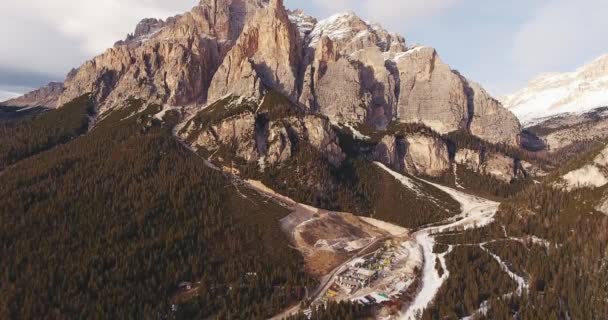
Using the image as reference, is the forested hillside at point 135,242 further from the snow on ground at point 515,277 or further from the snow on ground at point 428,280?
the snow on ground at point 515,277

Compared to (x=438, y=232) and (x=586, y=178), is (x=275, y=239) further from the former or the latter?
(x=586, y=178)

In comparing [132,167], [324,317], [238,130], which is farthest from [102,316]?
[238,130]

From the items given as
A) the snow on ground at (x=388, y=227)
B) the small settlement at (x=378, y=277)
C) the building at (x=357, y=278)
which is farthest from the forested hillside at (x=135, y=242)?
the snow on ground at (x=388, y=227)

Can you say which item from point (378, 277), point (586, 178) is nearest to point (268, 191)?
point (378, 277)

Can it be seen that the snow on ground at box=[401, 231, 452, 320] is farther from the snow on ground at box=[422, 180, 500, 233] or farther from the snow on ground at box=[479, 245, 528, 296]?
the snow on ground at box=[422, 180, 500, 233]

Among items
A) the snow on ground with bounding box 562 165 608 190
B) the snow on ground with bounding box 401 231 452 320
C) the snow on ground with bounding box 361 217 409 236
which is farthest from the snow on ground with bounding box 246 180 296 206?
the snow on ground with bounding box 562 165 608 190

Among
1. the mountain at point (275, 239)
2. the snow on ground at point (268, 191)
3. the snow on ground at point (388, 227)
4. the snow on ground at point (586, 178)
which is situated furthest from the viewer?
the snow on ground at point (268, 191)
